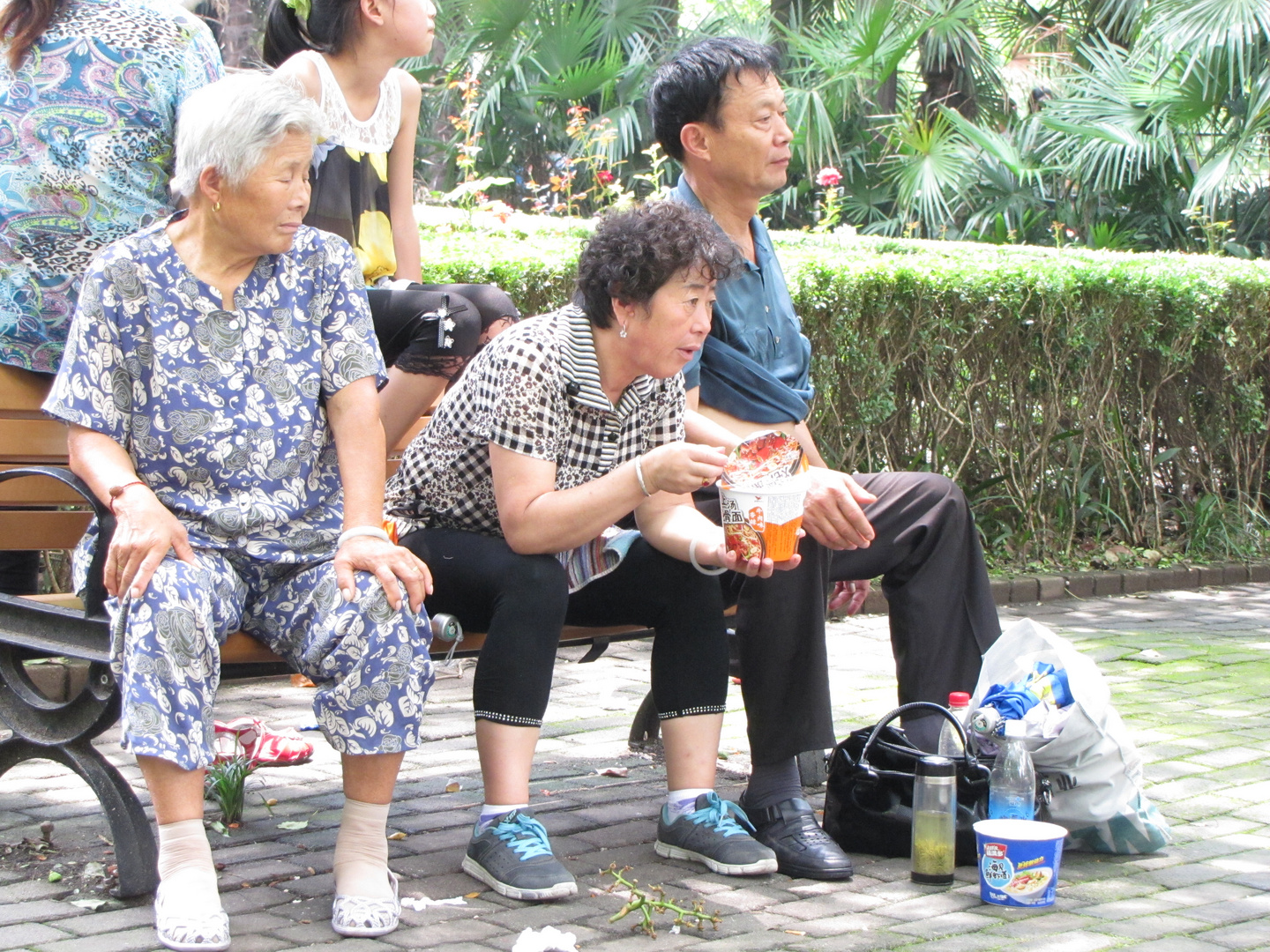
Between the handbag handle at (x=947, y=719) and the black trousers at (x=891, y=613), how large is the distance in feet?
0.30

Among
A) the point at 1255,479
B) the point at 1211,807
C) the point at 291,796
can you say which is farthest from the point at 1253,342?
the point at 291,796

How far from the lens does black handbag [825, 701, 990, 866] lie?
3316mm

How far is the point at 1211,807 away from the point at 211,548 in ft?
8.44

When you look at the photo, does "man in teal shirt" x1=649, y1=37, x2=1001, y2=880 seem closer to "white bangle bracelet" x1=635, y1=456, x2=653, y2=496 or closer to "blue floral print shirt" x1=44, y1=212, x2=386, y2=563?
"white bangle bracelet" x1=635, y1=456, x2=653, y2=496

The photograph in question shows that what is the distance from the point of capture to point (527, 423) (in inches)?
124

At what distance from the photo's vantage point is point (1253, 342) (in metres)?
7.77

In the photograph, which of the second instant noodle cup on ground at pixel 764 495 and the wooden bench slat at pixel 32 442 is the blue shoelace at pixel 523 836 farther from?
the wooden bench slat at pixel 32 442

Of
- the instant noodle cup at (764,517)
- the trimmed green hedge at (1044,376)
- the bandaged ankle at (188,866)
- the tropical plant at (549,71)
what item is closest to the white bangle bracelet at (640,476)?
the instant noodle cup at (764,517)

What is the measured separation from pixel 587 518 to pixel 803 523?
56 centimetres

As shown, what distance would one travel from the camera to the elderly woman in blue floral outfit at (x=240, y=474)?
271 cm

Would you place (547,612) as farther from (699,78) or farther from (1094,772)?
(699,78)

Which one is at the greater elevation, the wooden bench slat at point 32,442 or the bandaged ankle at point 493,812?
the wooden bench slat at point 32,442

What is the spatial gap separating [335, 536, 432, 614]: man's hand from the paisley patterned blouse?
41.5 inches

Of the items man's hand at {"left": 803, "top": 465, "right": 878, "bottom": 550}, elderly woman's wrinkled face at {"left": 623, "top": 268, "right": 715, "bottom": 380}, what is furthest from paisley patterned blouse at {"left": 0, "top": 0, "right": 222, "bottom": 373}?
man's hand at {"left": 803, "top": 465, "right": 878, "bottom": 550}
